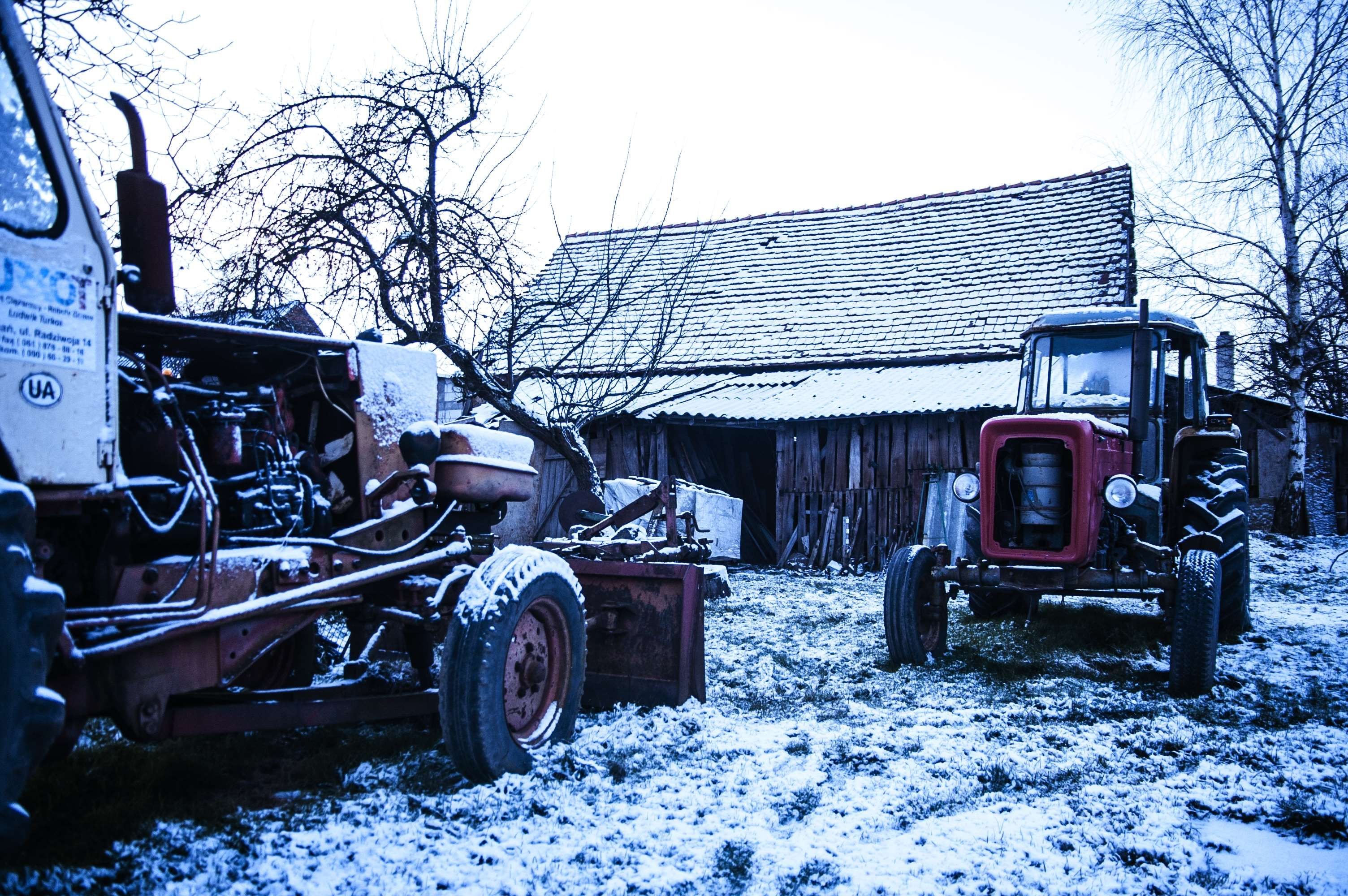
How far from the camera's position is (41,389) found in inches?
89.4

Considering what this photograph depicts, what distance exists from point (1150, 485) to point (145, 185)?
20.2ft

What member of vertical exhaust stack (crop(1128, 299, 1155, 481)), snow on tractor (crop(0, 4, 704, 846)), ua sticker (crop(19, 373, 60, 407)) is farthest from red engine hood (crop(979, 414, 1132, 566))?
ua sticker (crop(19, 373, 60, 407))

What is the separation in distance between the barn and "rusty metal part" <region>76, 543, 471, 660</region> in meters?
6.39

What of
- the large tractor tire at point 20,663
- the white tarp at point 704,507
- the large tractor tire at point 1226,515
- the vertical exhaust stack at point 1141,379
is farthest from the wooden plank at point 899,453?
the large tractor tire at point 20,663

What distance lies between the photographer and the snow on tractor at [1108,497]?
5.54m

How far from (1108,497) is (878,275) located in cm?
1039

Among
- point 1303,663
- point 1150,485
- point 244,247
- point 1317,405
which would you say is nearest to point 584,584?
point 1150,485

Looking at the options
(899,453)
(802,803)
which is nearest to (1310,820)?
(802,803)

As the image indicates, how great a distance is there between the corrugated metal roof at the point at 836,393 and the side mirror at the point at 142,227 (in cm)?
966

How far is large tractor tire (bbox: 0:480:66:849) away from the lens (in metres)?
2.03

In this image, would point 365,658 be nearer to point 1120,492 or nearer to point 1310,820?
point 1310,820

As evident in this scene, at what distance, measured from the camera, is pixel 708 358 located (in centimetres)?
1453

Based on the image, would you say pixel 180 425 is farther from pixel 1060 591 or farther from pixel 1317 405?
pixel 1317 405

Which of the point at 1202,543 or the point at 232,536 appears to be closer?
the point at 232,536
